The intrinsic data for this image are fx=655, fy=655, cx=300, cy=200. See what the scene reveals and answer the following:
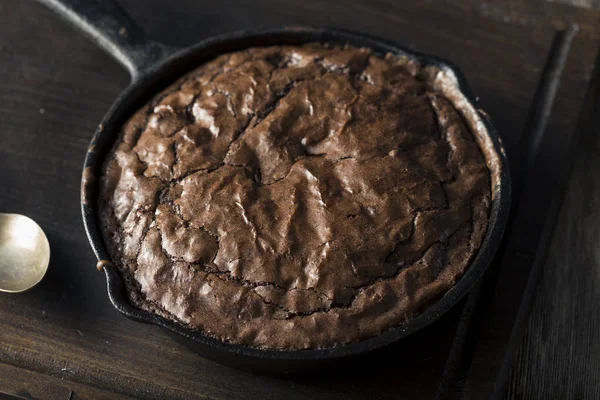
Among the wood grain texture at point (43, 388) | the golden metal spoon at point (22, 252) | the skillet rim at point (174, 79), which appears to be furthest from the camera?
the golden metal spoon at point (22, 252)

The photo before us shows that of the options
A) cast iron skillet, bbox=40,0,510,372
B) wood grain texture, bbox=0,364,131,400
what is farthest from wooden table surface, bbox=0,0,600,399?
cast iron skillet, bbox=40,0,510,372

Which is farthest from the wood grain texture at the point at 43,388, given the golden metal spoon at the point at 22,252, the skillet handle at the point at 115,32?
the skillet handle at the point at 115,32

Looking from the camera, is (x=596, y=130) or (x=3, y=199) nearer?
(x=3, y=199)

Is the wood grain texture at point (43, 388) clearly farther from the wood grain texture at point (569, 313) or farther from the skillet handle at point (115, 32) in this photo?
the wood grain texture at point (569, 313)

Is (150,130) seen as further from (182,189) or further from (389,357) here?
(389,357)

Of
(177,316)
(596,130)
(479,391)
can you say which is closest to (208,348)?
(177,316)

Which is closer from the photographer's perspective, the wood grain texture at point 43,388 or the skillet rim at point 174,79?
the skillet rim at point 174,79

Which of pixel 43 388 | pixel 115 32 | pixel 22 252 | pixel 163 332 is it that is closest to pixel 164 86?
pixel 115 32

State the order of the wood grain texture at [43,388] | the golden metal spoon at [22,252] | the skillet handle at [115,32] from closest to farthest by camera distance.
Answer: the wood grain texture at [43,388], the golden metal spoon at [22,252], the skillet handle at [115,32]
